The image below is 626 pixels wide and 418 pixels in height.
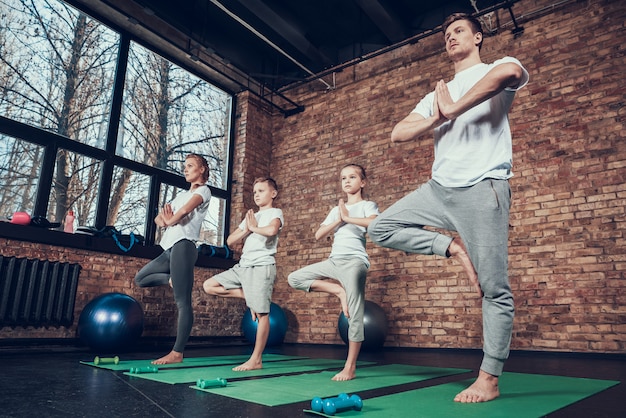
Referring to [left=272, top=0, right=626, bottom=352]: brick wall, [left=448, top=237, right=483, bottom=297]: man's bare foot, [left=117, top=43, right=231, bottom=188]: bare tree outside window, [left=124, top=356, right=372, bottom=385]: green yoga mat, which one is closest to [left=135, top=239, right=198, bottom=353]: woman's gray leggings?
[left=124, top=356, right=372, bottom=385]: green yoga mat

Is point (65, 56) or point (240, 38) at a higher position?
point (240, 38)

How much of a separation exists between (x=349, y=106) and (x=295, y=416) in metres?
5.61

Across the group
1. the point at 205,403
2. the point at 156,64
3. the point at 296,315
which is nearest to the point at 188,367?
the point at 205,403

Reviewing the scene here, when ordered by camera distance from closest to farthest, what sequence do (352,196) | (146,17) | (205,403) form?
(205,403), (352,196), (146,17)

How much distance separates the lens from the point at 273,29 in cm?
603

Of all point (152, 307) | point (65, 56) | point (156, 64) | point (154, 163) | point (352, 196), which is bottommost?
point (152, 307)

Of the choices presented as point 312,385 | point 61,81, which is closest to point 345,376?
point 312,385

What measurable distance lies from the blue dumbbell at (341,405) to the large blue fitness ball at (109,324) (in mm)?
3121

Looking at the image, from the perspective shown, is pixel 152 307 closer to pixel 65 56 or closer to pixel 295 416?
pixel 65 56

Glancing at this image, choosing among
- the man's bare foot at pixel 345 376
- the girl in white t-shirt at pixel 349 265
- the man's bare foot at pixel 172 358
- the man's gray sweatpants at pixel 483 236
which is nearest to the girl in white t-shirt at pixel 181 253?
the man's bare foot at pixel 172 358

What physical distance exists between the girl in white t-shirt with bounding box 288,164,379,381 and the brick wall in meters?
2.73

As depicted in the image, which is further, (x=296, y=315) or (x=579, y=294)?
(x=296, y=315)

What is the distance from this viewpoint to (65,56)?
5.01 metres

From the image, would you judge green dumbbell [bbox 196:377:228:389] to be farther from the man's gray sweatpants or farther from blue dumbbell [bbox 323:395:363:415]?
the man's gray sweatpants
